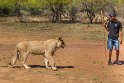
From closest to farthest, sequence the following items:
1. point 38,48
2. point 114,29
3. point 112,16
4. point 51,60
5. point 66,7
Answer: point 51,60 → point 38,48 → point 112,16 → point 114,29 → point 66,7

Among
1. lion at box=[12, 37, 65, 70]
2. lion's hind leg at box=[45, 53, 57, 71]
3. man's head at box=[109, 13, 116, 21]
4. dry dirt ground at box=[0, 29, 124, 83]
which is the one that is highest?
man's head at box=[109, 13, 116, 21]

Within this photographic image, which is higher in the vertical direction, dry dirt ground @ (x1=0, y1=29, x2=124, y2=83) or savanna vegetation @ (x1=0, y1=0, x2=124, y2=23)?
dry dirt ground @ (x1=0, y1=29, x2=124, y2=83)

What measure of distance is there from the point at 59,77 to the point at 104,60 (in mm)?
4582

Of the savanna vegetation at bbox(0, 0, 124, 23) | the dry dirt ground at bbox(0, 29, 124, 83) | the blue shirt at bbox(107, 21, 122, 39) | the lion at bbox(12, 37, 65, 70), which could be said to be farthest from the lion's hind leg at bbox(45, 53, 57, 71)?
the savanna vegetation at bbox(0, 0, 124, 23)

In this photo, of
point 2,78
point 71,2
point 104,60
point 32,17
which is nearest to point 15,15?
point 32,17

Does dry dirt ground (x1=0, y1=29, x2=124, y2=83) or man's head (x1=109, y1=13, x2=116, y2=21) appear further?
man's head (x1=109, y1=13, x2=116, y2=21)

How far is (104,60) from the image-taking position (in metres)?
16.5

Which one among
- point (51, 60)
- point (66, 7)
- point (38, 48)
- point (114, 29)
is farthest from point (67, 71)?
point (66, 7)

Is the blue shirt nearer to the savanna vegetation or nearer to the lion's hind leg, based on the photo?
Answer: the lion's hind leg

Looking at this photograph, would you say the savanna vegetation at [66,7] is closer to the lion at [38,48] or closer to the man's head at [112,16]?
the man's head at [112,16]

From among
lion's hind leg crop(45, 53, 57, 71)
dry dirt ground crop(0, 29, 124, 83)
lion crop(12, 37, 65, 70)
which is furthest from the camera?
lion crop(12, 37, 65, 70)

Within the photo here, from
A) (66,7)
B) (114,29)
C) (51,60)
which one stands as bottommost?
(66,7)

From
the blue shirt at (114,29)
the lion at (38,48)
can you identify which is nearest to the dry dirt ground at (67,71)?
the lion at (38,48)

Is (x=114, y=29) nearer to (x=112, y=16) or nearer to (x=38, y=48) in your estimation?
(x=112, y=16)
